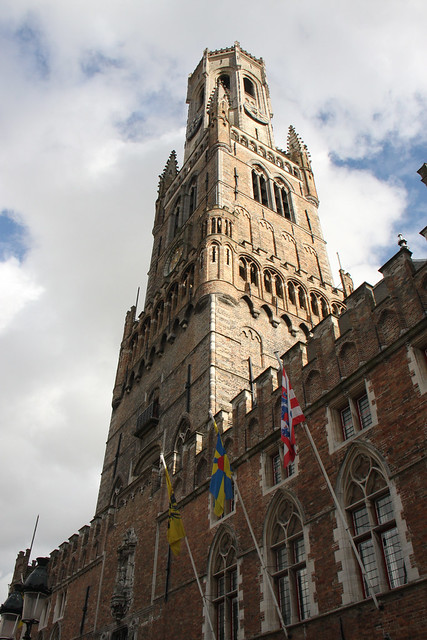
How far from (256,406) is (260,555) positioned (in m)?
4.64

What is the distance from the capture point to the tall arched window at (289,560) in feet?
39.8

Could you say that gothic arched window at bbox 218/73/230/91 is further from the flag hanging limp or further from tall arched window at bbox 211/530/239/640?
tall arched window at bbox 211/530/239/640

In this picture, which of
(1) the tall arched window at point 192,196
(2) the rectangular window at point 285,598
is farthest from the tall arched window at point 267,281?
Answer: (2) the rectangular window at point 285,598

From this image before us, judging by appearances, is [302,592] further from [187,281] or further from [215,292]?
[187,281]

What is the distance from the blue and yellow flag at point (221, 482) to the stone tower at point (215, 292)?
3109 mm

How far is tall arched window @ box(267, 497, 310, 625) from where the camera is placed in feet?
39.8

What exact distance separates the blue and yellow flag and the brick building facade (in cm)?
62

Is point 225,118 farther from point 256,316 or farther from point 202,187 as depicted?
point 256,316

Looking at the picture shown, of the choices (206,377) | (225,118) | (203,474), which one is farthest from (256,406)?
(225,118)

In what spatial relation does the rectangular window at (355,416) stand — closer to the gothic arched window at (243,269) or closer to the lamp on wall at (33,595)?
the lamp on wall at (33,595)

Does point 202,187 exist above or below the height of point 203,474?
above

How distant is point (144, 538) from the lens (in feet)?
65.7

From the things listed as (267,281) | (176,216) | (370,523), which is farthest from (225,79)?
(370,523)

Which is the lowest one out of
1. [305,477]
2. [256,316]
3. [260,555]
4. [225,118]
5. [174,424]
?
[260,555]
